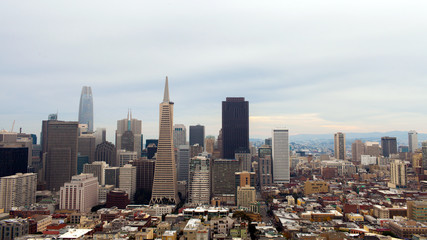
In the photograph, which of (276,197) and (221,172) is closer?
(276,197)

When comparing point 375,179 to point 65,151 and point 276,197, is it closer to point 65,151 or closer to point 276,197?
point 276,197

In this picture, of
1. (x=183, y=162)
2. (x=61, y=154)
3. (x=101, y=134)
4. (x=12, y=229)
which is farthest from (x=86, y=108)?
(x=12, y=229)

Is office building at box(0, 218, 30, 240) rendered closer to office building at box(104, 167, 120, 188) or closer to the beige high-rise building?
the beige high-rise building

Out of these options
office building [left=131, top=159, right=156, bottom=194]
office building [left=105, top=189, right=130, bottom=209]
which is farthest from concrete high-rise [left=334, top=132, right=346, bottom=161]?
office building [left=105, top=189, right=130, bottom=209]

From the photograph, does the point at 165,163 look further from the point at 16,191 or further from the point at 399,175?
the point at 399,175

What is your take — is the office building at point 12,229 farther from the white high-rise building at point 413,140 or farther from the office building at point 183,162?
the white high-rise building at point 413,140

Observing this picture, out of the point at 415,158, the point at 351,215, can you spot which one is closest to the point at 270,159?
the point at 415,158
